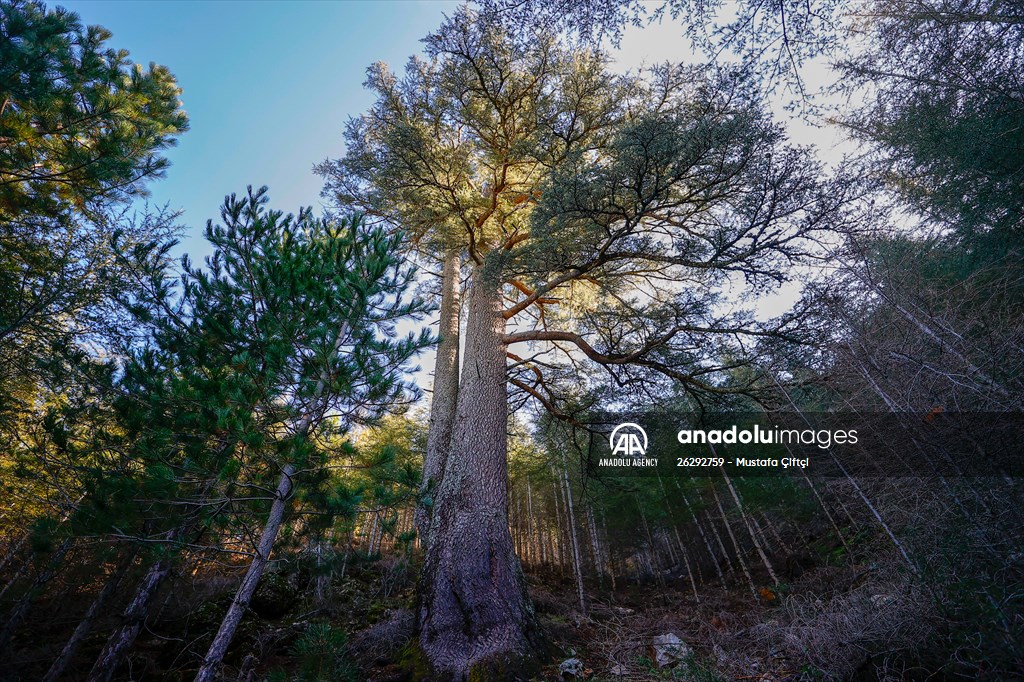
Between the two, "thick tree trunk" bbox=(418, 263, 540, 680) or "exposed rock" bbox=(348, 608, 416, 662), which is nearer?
"thick tree trunk" bbox=(418, 263, 540, 680)

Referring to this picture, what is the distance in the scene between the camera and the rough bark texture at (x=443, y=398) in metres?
4.94

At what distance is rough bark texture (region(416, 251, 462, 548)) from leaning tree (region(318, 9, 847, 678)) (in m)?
0.04

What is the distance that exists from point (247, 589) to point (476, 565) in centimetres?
217

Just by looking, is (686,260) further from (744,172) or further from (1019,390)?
(1019,390)

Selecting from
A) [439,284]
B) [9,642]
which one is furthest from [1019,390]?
[9,642]

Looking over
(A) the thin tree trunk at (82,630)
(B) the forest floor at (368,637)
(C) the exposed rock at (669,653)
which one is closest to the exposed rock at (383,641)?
(B) the forest floor at (368,637)

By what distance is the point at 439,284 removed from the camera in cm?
955

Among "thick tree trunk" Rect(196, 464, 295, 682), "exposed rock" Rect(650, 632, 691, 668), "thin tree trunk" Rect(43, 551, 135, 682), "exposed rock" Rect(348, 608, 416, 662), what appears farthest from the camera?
"thin tree trunk" Rect(43, 551, 135, 682)

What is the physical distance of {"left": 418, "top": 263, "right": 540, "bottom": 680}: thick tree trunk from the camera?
3.60 metres

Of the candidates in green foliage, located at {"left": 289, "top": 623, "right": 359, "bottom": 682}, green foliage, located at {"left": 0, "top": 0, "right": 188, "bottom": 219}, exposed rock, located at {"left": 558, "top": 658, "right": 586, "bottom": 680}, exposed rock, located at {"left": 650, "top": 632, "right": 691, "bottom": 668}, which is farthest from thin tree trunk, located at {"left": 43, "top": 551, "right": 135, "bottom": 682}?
exposed rock, located at {"left": 650, "top": 632, "right": 691, "bottom": 668}

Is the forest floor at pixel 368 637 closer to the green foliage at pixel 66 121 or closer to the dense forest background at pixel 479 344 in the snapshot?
the dense forest background at pixel 479 344

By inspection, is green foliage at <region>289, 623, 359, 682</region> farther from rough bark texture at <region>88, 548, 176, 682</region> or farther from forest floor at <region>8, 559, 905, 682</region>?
rough bark texture at <region>88, 548, 176, 682</region>

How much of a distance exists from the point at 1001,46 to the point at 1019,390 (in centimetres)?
529

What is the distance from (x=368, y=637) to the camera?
4449 millimetres
